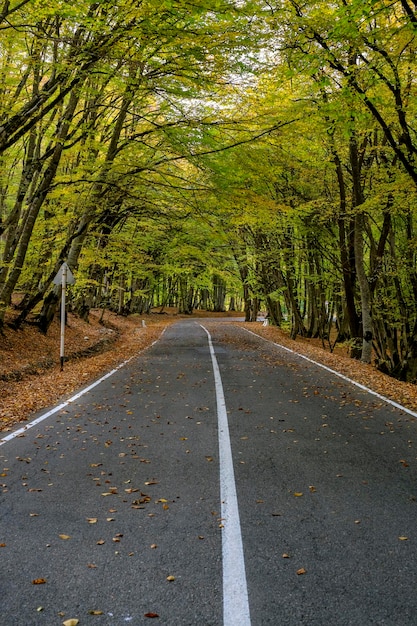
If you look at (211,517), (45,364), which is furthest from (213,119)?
(211,517)

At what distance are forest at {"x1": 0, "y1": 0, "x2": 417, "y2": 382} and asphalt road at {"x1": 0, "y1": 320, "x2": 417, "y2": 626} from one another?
645 centimetres

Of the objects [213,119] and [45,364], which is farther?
[45,364]

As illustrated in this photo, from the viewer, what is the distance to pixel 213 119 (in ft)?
41.0

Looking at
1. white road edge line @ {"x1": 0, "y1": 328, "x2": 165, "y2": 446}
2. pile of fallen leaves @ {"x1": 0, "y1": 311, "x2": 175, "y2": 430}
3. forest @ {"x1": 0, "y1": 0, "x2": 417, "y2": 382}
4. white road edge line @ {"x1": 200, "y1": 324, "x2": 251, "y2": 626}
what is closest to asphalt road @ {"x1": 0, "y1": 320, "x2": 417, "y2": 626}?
white road edge line @ {"x1": 200, "y1": 324, "x2": 251, "y2": 626}

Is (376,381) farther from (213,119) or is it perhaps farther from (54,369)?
(54,369)

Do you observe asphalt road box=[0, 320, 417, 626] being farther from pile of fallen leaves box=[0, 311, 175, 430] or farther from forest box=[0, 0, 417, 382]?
forest box=[0, 0, 417, 382]

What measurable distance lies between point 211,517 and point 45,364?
11.5 metres

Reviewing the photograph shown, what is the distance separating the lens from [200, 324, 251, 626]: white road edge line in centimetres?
293

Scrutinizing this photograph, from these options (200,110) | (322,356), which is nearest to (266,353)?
(322,356)

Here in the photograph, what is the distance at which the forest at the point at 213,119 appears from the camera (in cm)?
942

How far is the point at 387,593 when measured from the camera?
3.13m

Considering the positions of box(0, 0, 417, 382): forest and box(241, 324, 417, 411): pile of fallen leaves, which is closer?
→ box(0, 0, 417, 382): forest

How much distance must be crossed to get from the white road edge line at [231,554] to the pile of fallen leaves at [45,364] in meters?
3.93

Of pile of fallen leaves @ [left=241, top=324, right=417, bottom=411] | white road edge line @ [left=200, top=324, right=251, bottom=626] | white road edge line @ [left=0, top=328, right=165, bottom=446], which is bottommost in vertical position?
white road edge line @ [left=0, top=328, right=165, bottom=446]
